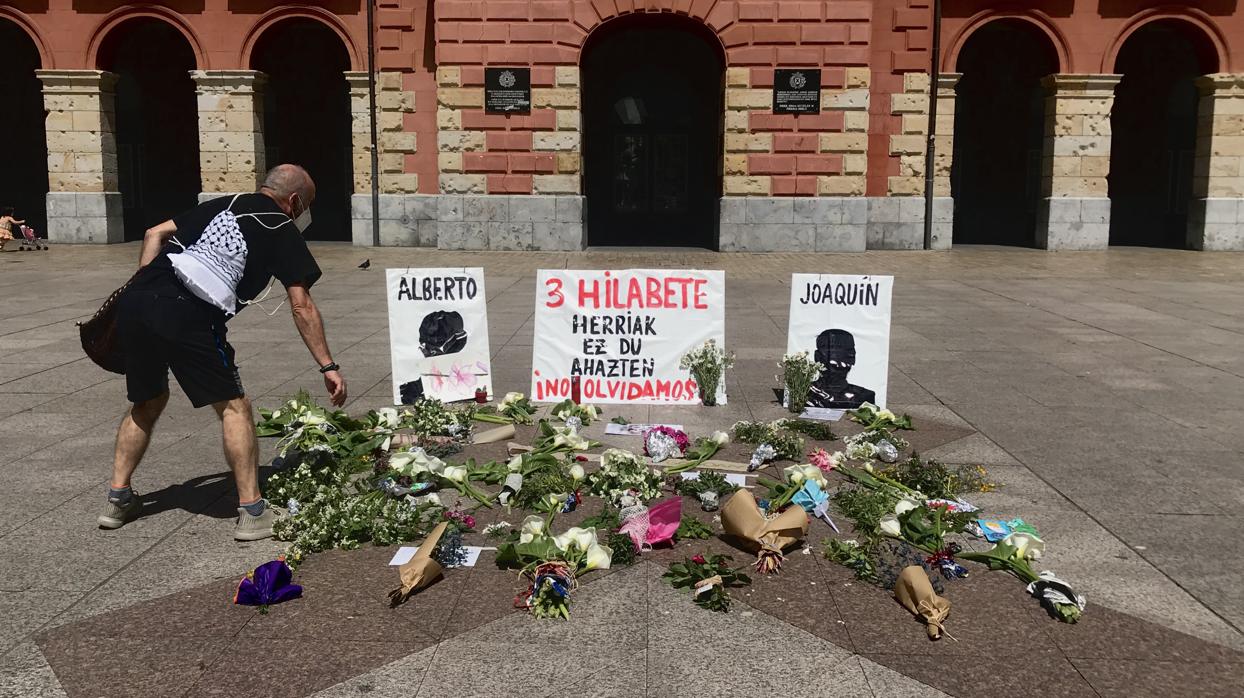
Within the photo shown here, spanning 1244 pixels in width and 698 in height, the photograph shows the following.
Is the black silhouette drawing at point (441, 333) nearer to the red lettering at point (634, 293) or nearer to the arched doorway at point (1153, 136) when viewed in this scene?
the red lettering at point (634, 293)

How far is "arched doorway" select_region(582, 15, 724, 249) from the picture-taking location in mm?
26812

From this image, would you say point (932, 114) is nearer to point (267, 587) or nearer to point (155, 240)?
point (155, 240)

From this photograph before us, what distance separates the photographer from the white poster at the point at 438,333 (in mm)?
8172

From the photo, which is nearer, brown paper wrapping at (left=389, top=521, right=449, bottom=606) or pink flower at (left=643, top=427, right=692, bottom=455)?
brown paper wrapping at (left=389, top=521, right=449, bottom=606)

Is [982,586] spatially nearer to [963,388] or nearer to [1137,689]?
[1137,689]

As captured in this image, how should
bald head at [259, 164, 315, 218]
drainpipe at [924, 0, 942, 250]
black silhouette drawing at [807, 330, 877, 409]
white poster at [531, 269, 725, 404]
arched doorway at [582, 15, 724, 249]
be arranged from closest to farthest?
bald head at [259, 164, 315, 218] → black silhouette drawing at [807, 330, 877, 409] → white poster at [531, 269, 725, 404] → drainpipe at [924, 0, 942, 250] → arched doorway at [582, 15, 724, 249]

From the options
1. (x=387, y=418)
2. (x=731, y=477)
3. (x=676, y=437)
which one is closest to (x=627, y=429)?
(x=676, y=437)

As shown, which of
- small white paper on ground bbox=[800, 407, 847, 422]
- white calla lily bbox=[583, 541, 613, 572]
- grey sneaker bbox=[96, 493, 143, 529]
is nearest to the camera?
white calla lily bbox=[583, 541, 613, 572]

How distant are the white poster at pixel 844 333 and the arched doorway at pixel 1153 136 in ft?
70.5

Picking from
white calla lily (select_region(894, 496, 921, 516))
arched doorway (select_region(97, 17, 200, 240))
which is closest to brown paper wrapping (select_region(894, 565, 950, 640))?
Result: white calla lily (select_region(894, 496, 921, 516))

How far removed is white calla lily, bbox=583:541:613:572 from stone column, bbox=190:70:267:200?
63.4ft

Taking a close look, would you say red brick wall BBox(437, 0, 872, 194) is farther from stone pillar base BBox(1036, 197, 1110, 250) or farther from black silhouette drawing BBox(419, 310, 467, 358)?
black silhouette drawing BBox(419, 310, 467, 358)

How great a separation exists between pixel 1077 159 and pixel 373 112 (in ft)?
48.2

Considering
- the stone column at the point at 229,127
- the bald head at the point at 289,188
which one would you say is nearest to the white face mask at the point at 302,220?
the bald head at the point at 289,188
